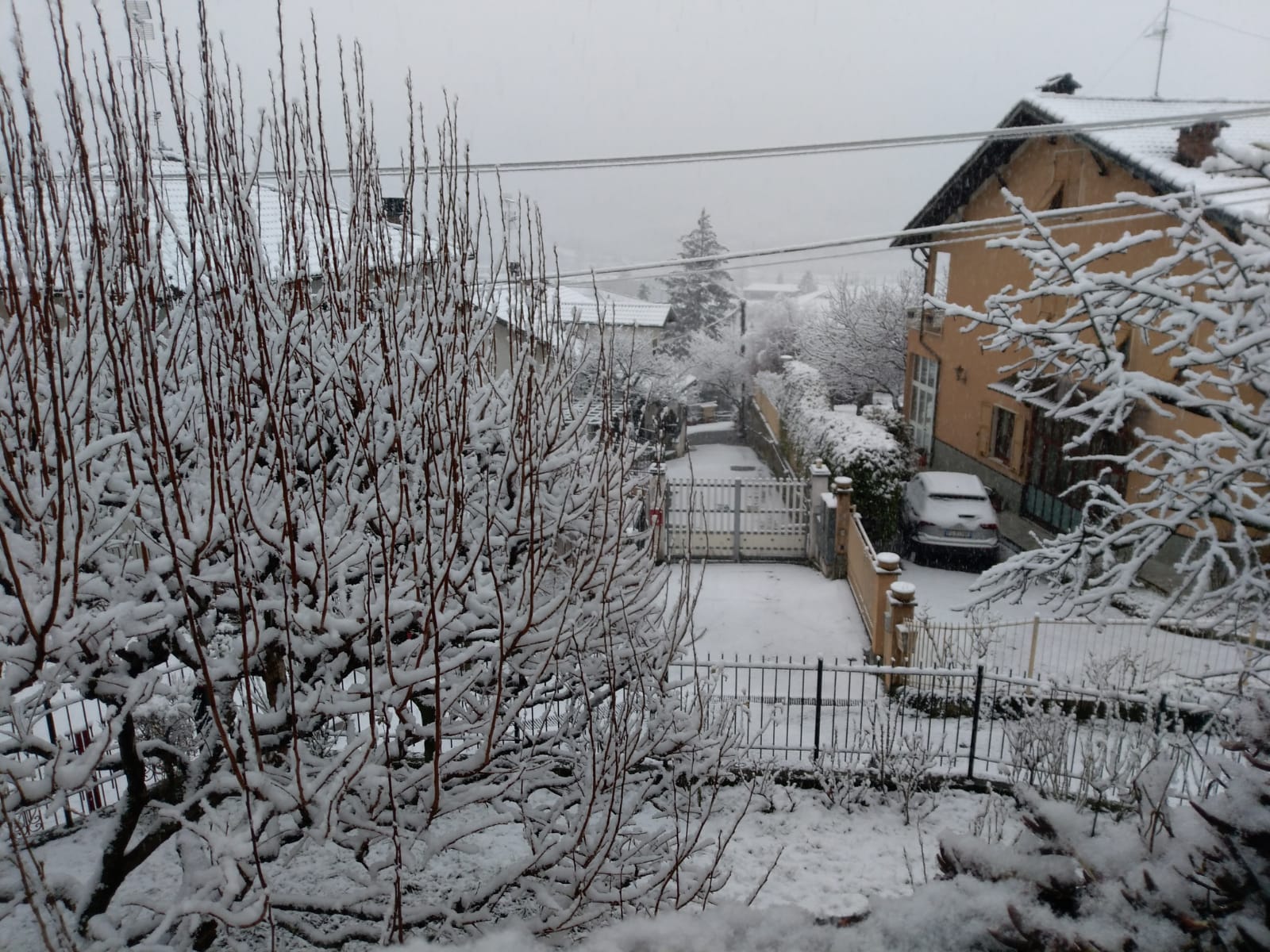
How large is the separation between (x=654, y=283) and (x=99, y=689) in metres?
62.6

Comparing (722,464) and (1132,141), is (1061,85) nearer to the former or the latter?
(1132,141)

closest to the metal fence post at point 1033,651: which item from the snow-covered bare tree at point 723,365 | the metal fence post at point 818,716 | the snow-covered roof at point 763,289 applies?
the metal fence post at point 818,716

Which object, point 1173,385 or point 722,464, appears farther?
point 722,464

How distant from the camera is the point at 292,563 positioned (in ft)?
10.1

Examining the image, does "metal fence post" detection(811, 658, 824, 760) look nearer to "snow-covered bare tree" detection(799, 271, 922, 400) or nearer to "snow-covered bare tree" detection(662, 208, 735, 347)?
"snow-covered bare tree" detection(799, 271, 922, 400)

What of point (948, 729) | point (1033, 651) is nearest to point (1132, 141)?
point (1033, 651)

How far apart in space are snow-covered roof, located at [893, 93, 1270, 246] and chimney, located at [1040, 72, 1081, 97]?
178cm

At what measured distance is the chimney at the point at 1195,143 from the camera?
1099cm

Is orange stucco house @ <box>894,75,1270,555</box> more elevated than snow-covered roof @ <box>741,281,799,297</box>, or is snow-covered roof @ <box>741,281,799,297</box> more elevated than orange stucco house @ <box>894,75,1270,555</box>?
snow-covered roof @ <box>741,281,799,297</box>

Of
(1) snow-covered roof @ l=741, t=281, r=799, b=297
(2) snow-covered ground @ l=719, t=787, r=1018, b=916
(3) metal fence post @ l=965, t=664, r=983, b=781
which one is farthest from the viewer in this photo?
(1) snow-covered roof @ l=741, t=281, r=799, b=297

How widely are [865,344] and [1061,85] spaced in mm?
12768

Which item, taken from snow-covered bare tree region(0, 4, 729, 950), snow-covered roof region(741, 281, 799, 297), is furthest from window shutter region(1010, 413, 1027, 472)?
snow-covered roof region(741, 281, 799, 297)

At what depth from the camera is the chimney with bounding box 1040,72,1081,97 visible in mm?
16766

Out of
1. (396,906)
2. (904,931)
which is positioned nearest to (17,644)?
(396,906)
